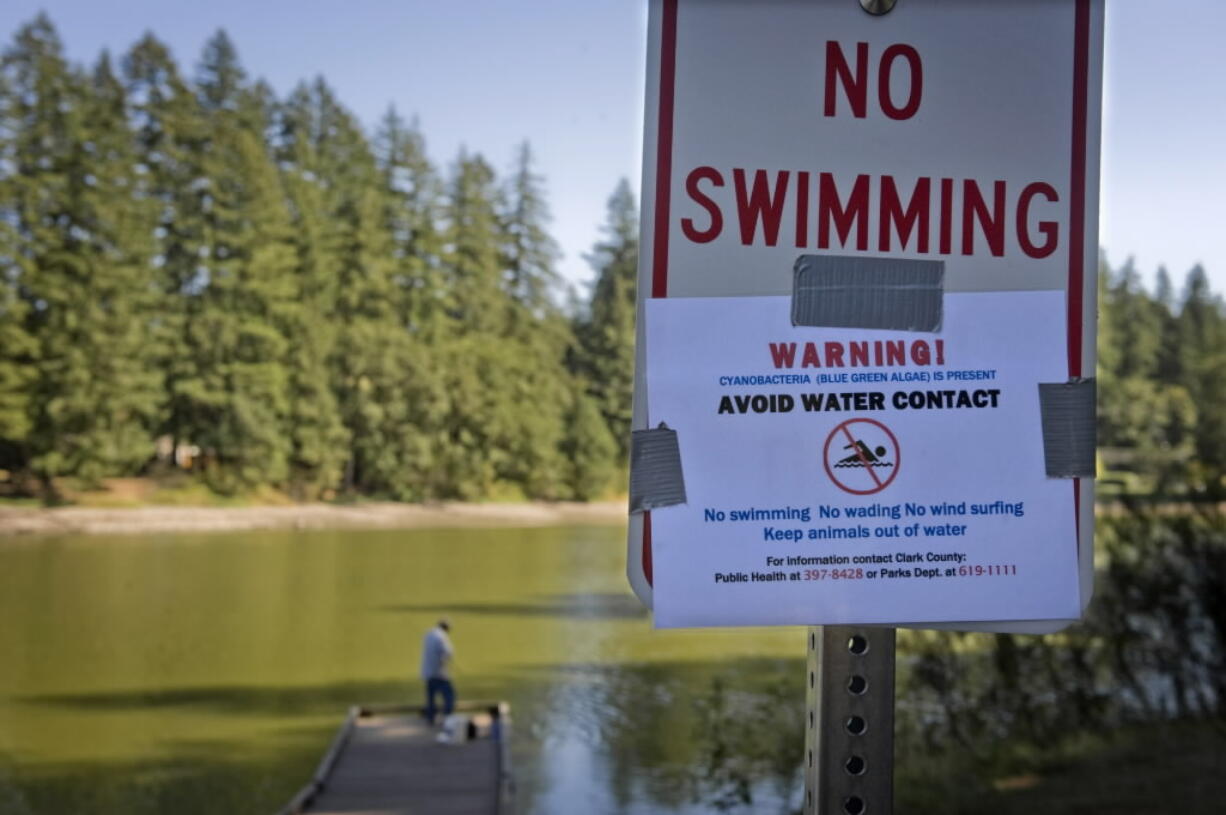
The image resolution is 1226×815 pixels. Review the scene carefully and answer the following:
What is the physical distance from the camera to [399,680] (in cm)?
1388

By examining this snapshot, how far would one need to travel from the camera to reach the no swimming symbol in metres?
0.68

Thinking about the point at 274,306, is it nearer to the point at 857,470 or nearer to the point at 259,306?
the point at 259,306

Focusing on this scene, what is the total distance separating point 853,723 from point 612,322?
28184mm

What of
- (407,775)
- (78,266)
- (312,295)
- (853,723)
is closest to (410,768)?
(407,775)

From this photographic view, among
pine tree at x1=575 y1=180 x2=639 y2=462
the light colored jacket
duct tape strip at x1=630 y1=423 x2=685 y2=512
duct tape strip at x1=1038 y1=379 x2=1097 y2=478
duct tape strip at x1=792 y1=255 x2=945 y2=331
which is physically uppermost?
pine tree at x1=575 y1=180 x2=639 y2=462

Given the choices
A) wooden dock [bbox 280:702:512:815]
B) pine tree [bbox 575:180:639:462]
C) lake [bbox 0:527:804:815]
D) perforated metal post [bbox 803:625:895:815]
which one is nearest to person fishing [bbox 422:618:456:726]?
wooden dock [bbox 280:702:512:815]

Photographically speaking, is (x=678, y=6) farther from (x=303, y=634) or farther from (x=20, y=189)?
(x=20, y=189)

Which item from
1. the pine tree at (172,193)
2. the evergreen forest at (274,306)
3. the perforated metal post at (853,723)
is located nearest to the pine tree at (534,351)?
the evergreen forest at (274,306)

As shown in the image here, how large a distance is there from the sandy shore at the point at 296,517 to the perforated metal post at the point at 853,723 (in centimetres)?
2394

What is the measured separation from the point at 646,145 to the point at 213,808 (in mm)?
9610

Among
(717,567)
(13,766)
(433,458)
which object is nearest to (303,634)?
(13,766)

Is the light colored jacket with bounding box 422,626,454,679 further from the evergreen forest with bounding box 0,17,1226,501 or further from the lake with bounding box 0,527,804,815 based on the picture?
the evergreen forest with bounding box 0,17,1226,501

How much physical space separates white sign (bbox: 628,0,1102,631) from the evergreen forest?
24.5 meters

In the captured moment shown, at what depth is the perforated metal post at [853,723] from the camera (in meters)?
0.69
